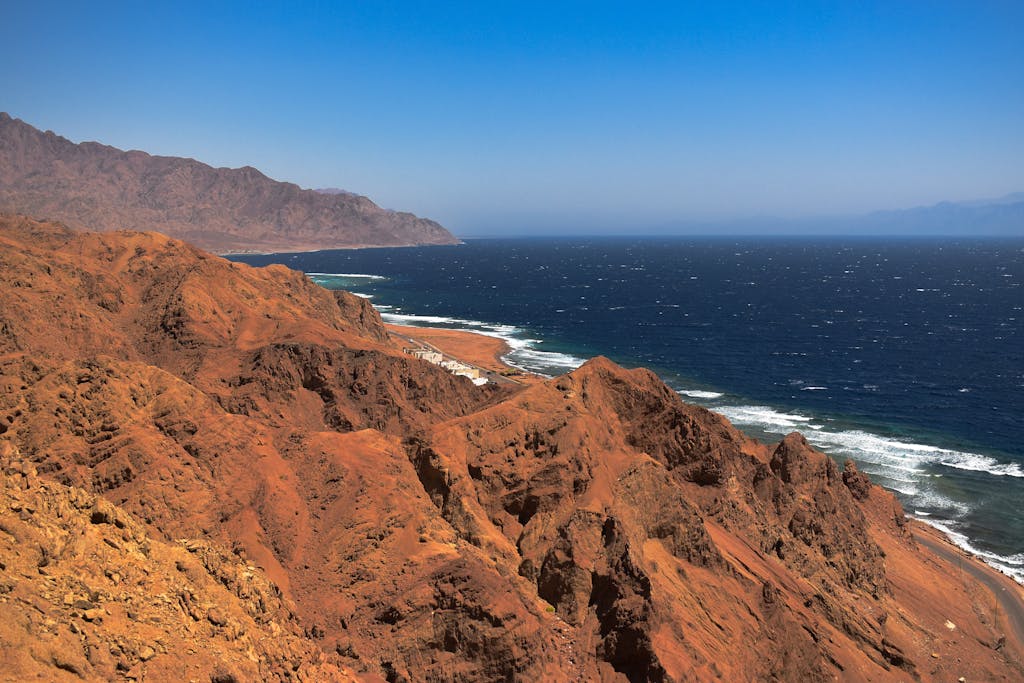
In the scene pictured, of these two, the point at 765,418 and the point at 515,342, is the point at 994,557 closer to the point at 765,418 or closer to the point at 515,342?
the point at 765,418

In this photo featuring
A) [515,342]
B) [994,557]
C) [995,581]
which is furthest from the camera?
[515,342]

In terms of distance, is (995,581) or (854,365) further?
(854,365)

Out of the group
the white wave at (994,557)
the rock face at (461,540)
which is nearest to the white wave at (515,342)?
the white wave at (994,557)

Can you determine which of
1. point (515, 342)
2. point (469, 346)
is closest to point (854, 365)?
point (515, 342)

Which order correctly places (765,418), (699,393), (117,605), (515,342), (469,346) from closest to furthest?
1. (117,605)
2. (765,418)
3. (699,393)
4. (469,346)
5. (515,342)

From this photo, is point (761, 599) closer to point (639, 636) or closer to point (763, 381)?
point (639, 636)

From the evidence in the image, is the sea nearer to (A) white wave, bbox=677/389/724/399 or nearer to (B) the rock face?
(A) white wave, bbox=677/389/724/399

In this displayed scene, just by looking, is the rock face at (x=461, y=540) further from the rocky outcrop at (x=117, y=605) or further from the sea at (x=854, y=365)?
the sea at (x=854, y=365)

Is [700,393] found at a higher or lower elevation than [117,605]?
lower
